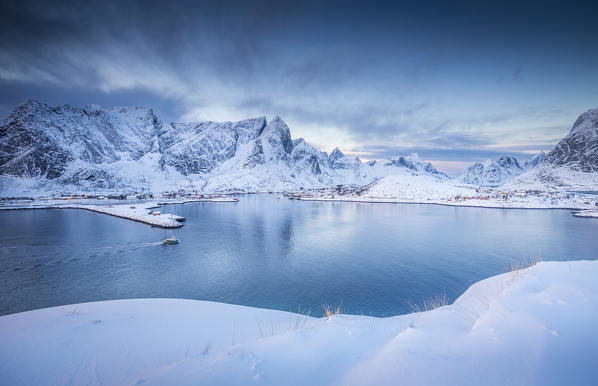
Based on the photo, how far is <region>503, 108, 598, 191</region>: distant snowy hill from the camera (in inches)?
6442

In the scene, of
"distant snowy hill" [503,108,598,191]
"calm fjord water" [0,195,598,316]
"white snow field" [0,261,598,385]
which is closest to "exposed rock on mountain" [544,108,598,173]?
"distant snowy hill" [503,108,598,191]

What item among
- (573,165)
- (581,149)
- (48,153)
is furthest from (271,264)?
(581,149)

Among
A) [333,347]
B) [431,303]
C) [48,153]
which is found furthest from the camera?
[48,153]

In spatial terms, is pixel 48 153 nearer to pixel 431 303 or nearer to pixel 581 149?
pixel 431 303

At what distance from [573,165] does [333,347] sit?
261102mm

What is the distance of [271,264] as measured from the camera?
23.8 metres

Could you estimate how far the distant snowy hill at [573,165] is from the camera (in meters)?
164

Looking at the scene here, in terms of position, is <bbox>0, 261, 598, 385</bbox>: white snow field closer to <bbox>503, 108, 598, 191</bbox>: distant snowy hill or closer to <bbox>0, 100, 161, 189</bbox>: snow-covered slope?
<bbox>0, 100, 161, 189</bbox>: snow-covered slope

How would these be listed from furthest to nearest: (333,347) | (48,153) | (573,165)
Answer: (573,165)
(48,153)
(333,347)

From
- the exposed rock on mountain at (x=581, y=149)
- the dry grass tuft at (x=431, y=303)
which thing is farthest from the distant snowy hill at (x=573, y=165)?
the dry grass tuft at (x=431, y=303)

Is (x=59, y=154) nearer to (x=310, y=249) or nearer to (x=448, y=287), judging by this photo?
(x=310, y=249)

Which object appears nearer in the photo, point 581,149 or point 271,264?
point 271,264

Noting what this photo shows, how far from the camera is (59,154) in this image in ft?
512

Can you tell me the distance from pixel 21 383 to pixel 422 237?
129 ft
